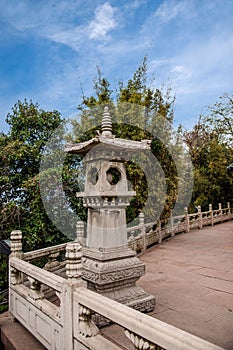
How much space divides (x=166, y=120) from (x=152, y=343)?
27.8ft

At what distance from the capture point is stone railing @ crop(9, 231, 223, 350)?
173cm

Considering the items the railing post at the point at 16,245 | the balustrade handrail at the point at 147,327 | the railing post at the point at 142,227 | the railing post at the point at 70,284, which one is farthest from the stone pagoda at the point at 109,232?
the railing post at the point at 142,227

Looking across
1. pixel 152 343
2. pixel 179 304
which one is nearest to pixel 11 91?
pixel 179 304

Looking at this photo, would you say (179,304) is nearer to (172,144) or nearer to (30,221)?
(30,221)

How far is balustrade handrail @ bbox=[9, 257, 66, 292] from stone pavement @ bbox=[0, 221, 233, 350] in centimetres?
87

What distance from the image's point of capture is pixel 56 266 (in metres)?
A: 5.05

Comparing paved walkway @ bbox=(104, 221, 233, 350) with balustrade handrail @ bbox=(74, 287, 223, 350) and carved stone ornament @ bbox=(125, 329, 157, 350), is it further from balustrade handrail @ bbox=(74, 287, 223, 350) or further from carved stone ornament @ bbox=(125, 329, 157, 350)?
carved stone ornament @ bbox=(125, 329, 157, 350)

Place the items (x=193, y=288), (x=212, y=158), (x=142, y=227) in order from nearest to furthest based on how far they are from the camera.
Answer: (x=193, y=288), (x=142, y=227), (x=212, y=158)

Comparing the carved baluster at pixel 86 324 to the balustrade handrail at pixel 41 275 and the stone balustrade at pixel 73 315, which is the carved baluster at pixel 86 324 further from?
the balustrade handrail at pixel 41 275

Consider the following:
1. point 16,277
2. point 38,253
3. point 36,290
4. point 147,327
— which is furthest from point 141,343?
point 38,253

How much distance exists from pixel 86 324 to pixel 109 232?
1.48m

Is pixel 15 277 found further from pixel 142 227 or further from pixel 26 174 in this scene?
pixel 142 227

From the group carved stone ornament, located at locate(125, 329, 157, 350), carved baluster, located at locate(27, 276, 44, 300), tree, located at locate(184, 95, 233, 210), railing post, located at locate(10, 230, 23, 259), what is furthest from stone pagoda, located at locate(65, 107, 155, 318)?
tree, located at locate(184, 95, 233, 210)

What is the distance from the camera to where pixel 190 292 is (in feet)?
15.7
